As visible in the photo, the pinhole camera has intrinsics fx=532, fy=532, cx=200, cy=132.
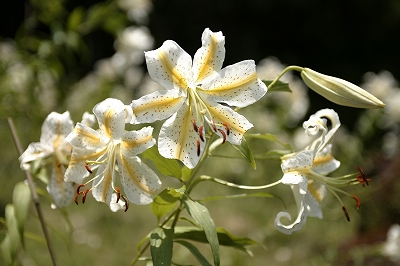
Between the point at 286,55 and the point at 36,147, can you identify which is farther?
the point at 286,55

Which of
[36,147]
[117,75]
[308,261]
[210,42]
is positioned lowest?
[308,261]

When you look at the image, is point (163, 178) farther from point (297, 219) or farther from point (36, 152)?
point (297, 219)

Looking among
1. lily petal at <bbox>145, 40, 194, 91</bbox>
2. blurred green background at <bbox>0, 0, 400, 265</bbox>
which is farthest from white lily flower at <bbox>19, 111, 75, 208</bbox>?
lily petal at <bbox>145, 40, 194, 91</bbox>

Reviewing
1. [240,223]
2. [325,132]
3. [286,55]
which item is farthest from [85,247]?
[286,55]

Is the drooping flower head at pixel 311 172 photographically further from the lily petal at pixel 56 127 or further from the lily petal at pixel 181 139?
the lily petal at pixel 56 127

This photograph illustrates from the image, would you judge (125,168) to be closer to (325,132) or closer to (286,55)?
(325,132)

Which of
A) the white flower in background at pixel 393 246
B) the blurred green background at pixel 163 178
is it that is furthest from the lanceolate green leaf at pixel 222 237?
the white flower in background at pixel 393 246

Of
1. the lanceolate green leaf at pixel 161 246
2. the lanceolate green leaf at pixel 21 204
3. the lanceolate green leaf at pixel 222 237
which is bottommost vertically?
the lanceolate green leaf at pixel 222 237
